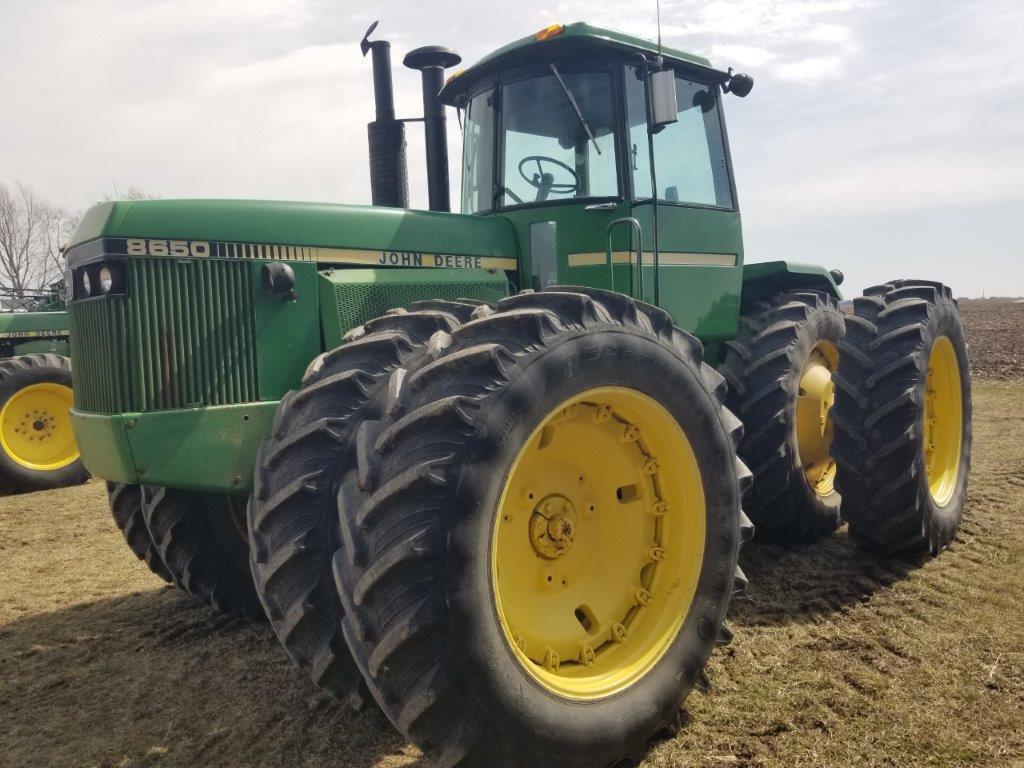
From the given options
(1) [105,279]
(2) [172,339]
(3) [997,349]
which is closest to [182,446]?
(2) [172,339]

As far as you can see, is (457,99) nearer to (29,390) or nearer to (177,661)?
(177,661)

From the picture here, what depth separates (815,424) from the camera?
5.07 m

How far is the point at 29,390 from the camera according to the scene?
886 cm

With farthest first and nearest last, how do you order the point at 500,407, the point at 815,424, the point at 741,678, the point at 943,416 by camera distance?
the point at 943,416 → the point at 815,424 → the point at 741,678 → the point at 500,407

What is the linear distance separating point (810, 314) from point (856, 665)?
2.37 metres

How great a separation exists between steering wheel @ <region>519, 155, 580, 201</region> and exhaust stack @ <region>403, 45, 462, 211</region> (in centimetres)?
64

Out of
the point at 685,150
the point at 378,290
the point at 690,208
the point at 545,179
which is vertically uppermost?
the point at 685,150

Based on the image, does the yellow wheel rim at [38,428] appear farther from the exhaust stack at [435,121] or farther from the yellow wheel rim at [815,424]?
the yellow wheel rim at [815,424]

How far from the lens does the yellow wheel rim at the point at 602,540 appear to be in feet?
9.02

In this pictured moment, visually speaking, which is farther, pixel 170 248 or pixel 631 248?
pixel 631 248

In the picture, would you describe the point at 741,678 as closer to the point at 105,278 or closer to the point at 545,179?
the point at 545,179

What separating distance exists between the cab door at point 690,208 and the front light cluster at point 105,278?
2308mm

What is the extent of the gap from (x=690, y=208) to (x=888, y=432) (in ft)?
5.12

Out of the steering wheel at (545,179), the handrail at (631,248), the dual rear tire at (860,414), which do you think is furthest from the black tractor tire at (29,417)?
the dual rear tire at (860,414)
